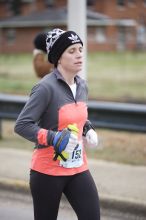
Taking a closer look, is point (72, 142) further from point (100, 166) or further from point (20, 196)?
point (100, 166)

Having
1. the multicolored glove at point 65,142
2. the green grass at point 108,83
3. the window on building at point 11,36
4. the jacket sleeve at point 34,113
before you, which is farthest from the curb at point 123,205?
the window on building at point 11,36

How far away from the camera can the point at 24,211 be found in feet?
20.5

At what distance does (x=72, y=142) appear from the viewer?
3.69m

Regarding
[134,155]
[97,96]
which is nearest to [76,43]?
[134,155]

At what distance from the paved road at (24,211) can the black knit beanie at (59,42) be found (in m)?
2.58

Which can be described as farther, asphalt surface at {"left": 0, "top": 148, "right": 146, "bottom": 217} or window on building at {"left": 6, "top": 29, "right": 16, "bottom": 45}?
window on building at {"left": 6, "top": 29, "right": 16, "bottom": 45}

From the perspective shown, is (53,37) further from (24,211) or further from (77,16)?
(77,16)

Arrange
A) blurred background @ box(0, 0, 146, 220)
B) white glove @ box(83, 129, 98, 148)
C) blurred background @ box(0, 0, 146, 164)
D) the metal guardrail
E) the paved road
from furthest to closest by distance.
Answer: blurred background @ box(0, 0, 146, 164) < the metal guardrail < blurred background @ box(0, 0, 146, 220) < the paved road < white glove @ box(83, 129, 98, 148)

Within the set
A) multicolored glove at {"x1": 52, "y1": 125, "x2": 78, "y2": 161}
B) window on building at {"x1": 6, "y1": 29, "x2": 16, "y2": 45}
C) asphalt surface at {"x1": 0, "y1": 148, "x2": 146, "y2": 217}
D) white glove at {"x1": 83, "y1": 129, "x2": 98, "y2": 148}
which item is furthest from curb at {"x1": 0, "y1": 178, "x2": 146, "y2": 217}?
window on building at {"x1": 6, "y1": 29, "x2": 16, "y2": 45}

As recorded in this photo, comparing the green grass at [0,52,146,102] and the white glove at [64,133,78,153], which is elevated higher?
the white glove at [64,133,78,153]

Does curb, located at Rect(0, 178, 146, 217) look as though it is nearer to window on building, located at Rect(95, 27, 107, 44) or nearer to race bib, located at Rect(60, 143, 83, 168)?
race bib, located at Rect(60, 143, 83, 168)

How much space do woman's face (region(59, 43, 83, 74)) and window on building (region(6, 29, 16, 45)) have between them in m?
51.4

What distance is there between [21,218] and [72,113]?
2489mm

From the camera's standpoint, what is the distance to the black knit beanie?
3820 millimetres
